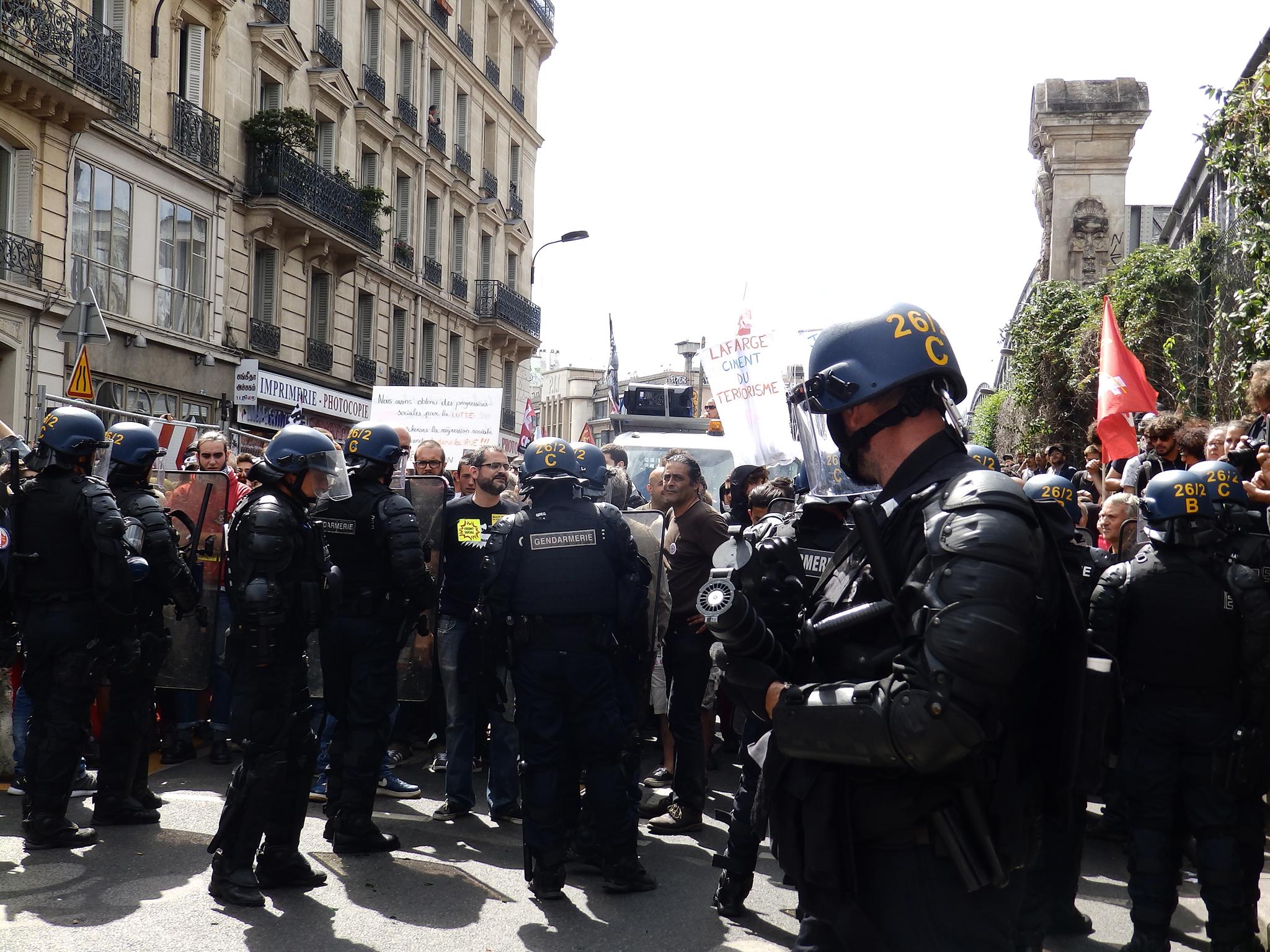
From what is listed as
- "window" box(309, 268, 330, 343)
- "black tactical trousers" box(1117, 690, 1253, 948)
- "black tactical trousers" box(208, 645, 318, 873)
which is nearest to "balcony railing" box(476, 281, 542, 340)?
"window" box(309, 268, 330, 343)

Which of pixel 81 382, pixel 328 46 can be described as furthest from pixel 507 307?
pixel 81 382

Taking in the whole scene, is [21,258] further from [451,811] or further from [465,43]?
[465,43]

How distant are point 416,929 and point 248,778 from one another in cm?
98

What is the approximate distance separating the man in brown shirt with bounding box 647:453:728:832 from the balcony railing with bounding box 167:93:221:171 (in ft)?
54.8

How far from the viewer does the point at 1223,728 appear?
484cm

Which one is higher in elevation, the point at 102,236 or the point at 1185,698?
the point at 102,236

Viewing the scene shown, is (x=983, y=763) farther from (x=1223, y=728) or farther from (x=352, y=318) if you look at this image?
(x=352, y=318)

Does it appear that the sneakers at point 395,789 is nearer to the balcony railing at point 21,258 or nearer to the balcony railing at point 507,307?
the balcony railing at point 21,258

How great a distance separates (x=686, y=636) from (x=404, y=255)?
2487 cm

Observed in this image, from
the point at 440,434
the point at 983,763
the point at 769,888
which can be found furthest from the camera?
the point at 440,434

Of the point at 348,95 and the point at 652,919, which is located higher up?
the point at 348,95

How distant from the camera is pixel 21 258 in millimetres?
16781

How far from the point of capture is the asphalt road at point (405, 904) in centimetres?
481

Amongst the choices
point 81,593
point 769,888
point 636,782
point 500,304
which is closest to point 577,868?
point 636,782
